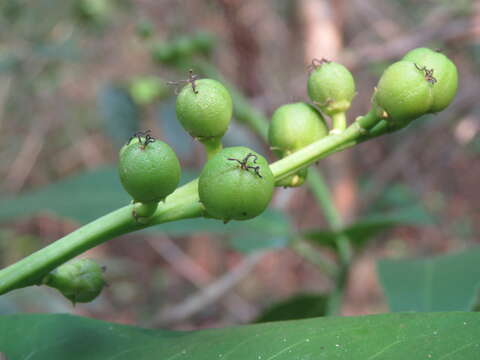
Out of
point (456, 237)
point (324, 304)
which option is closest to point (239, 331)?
point (324, 304)

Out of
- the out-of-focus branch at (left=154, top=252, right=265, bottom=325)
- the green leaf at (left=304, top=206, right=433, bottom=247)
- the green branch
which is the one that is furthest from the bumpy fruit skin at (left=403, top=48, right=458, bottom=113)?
the out-of-focus branch at (left=154, top=252, right=265, bottom=325)

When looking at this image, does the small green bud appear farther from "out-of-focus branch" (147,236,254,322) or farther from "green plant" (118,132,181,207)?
"green plant" (118,132,181,207)

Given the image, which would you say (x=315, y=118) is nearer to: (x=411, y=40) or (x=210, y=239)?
(x=411, y=40)

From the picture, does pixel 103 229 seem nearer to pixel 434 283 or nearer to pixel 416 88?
pixel 416 88

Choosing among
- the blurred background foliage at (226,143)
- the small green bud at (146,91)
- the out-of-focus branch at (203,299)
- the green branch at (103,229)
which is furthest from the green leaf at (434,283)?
the small green bud at (146,91)

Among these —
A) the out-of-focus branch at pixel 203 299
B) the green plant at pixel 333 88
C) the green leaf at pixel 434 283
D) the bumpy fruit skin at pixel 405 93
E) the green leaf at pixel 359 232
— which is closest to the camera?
the bumpy fruit skin at pixel 405 93

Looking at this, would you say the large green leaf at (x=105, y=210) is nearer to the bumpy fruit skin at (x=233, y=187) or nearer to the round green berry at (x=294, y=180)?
the round green berry at (x=294, y=180)
